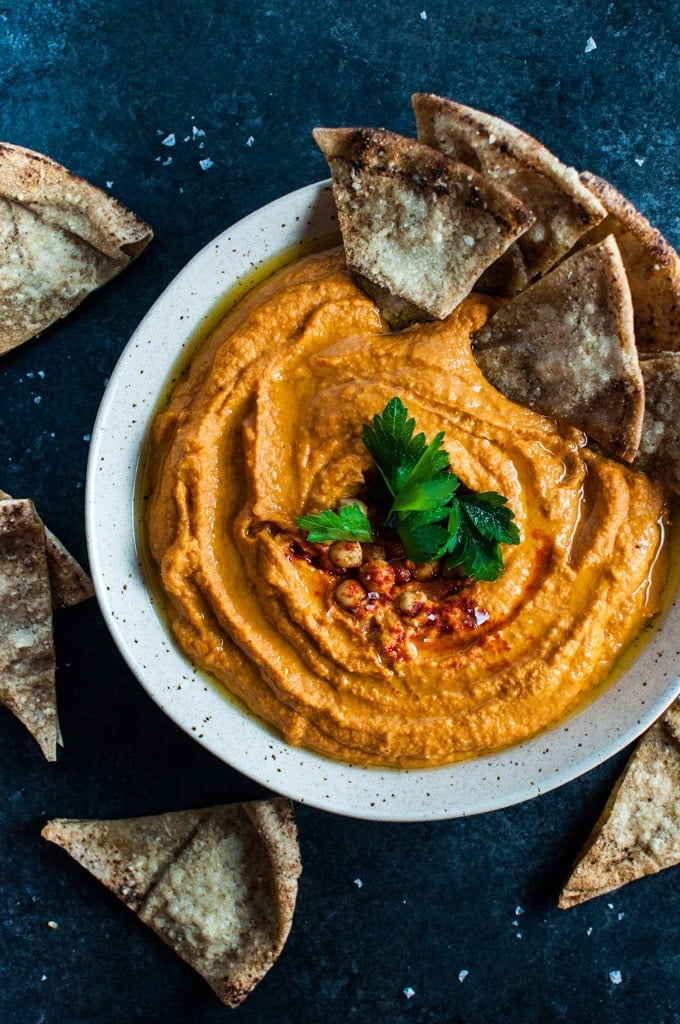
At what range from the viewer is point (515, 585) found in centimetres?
296

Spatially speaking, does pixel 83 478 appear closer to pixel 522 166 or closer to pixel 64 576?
pixel 64 576

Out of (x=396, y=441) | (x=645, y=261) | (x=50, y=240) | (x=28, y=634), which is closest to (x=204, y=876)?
(x=28, y=634)

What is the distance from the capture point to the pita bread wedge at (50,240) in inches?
134

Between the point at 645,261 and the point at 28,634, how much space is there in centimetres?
245

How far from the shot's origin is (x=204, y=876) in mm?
3572

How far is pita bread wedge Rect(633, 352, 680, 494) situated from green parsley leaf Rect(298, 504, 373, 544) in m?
0.89

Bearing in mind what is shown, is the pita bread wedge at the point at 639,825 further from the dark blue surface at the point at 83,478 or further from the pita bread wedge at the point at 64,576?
the pita bread wedge at the point at 64,576

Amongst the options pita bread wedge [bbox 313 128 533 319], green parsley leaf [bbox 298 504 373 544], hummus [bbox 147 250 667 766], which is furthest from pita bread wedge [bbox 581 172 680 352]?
green parsley leaf [bbox 298 504 373 544]

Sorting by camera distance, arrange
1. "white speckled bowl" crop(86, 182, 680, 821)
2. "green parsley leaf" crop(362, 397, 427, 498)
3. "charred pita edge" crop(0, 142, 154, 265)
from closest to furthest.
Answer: "green parsley leaf" crop(362, 397, 427, 498)
"white speckled bowl" crop(86, 182, 680, 821)
"charred pita edge" crop(0, 142, 154, 265)

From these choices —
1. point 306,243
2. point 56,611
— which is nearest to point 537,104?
point 306,243

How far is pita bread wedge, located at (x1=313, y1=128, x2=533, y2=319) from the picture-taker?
9.32ft

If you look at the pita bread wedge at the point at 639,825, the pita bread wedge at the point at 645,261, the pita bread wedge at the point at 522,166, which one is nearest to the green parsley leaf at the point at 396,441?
the pita bread wedge at the point at 522,166

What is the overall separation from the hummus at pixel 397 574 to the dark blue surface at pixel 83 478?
2.50 ft

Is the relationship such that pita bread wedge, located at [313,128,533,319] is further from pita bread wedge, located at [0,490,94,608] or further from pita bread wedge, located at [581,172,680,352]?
pita bread wedge, located at [0,490,94,608]
